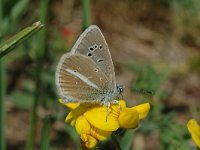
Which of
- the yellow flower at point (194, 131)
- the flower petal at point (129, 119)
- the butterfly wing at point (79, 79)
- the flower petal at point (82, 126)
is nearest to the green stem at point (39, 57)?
the butterfly wing at point (79, 79)

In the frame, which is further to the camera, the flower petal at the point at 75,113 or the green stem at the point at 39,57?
the green stem at the point at 39,57

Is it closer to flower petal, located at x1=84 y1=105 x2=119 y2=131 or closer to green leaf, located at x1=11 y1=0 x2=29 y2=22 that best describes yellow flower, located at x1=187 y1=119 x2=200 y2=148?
flower petal, located at x1=84 y1=105 x2=119 y2=131

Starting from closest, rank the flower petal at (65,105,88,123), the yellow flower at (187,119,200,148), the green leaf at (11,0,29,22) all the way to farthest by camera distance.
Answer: the yellow flower at (187,119,200,148)
the flower petal at (65,105,88,123)
the green leaf at (11,0,29,22)

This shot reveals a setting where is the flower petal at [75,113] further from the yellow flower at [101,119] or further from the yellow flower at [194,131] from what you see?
the yellow flower at [194,131]

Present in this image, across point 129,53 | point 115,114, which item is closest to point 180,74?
point 129,53

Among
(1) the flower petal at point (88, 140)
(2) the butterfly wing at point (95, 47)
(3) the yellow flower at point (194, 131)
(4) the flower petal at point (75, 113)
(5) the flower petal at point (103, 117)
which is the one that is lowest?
(3) the yellow flower at point (194, 131)

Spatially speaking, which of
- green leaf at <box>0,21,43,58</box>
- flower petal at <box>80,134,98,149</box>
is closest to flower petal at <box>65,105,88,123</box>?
flower petal at <box>80,134,98,149</box>

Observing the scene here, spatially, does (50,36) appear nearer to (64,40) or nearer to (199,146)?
(64,40)
